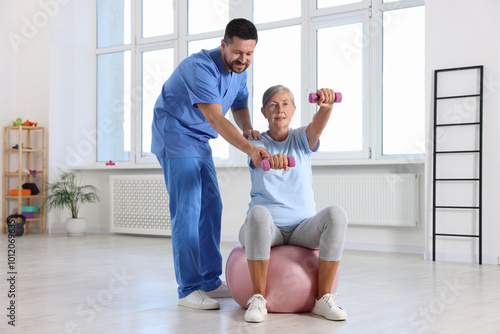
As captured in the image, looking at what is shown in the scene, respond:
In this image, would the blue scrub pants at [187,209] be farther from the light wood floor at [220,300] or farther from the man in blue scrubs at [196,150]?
the light wood floor at [220,300]

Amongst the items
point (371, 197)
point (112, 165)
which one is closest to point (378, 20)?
point (371, 197)

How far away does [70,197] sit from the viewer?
22.9ft

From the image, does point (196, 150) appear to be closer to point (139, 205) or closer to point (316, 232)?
point (316, 232)

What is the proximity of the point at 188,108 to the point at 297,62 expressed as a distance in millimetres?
3451

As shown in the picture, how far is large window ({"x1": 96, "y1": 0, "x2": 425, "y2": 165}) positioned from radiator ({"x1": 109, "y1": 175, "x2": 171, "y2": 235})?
337 mm

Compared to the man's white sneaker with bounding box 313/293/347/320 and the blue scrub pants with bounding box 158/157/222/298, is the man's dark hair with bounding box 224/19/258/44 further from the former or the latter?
the man's white sneaker with bounding box 313/293/347/320

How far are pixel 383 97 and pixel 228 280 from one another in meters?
3.36

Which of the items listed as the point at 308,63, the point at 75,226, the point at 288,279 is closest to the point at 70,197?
the point at 75,226

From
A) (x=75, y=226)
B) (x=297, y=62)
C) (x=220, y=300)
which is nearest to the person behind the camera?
(x=220, y=300)

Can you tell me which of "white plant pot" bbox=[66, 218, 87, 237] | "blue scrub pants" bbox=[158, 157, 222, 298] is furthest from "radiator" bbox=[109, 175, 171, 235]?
"blue scrub pants" bbox=[158, 157, 222, 298]

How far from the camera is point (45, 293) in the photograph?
3180mm

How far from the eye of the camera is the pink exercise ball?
2514 mm

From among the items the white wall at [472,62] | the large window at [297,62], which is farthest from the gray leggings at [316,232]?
the large window at [297,62]

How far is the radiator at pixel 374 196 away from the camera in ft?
17.1
